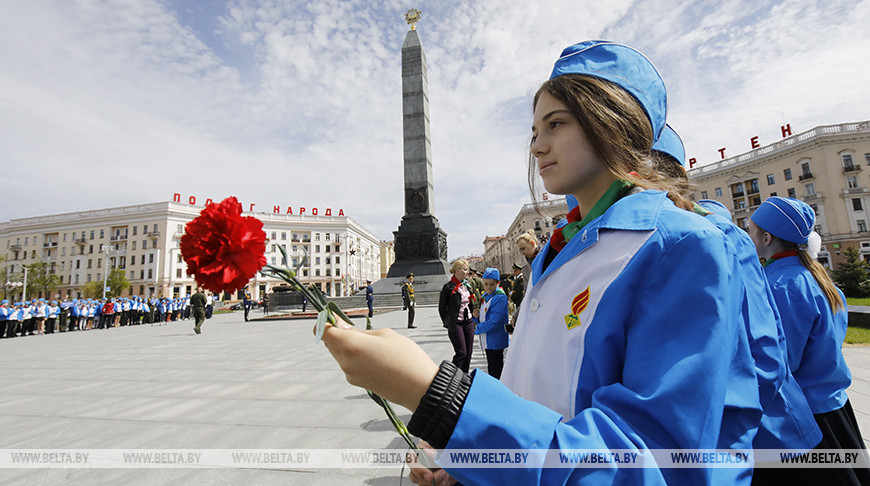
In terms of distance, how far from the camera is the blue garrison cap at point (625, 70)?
0.96 meters

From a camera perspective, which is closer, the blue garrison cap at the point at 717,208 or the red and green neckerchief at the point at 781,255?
the blue garrison cap at the point at 717,208

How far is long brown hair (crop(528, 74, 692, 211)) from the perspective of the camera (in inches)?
36.2

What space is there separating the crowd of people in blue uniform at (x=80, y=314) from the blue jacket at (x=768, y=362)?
966 inches

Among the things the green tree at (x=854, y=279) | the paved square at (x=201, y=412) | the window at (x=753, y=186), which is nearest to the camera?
the paved square at (x=201, y=412)

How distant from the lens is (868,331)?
8.35 meters

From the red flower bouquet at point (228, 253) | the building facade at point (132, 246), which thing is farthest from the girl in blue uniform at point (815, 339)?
the building facade at point (132, 246)

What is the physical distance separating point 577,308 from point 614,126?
460 millimetres

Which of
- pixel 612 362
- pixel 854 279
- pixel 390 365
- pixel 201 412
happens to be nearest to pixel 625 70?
pixel 612 362

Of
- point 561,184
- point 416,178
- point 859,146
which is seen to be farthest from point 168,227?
point 859,146

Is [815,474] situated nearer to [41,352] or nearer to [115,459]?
[115,459]

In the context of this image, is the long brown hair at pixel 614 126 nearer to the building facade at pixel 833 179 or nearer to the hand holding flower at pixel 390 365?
the hand holding flower at pixel 390 365

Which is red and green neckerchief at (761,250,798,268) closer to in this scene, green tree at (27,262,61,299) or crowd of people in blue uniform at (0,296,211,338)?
crowd of people in blue uniform at (0,296,211,338)

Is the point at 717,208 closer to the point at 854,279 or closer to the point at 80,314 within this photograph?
the point at 854,279

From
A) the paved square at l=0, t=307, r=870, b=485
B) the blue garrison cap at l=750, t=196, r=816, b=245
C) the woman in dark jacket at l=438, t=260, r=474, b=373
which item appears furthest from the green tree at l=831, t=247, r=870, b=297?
the blue garrison cap at l=750, t=196, r=816, b=245
